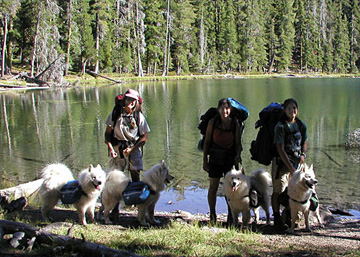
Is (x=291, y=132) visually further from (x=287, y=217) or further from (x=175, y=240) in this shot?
(x=175, y=240)

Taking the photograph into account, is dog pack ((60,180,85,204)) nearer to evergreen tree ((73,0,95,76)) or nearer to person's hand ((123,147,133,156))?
person's hand ((123,147,133,156))

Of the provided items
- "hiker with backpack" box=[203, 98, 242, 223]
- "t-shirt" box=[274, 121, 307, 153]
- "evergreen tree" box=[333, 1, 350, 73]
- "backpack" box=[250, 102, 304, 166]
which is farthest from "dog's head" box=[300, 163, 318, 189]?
"evergreen tree" box=[333, 1, 350, 73]

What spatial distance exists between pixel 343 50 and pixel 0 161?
337 ft

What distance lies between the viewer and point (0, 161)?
11758 millimetres

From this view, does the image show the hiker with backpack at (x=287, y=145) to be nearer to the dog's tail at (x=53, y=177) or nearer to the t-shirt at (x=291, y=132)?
the t-shirt at (x=291, y=132)

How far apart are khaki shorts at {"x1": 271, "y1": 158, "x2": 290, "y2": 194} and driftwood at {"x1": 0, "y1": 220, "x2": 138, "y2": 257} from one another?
2.79 meters

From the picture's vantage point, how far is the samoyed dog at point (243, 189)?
18.1 ft

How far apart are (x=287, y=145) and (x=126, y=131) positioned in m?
2.41

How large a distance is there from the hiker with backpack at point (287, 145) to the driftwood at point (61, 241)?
2730 millimetres

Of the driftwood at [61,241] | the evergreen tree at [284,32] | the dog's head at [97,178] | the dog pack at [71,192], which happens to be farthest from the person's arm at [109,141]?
the evergreen tree at [284,32]

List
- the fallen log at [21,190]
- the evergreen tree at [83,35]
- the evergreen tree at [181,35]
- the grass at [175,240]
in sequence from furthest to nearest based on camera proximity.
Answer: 1. the evergreen tree at [181,35]
2. the evergreen tree at [83,35]
3. the fallen log at [21,190]
4. the grass at [175,240]

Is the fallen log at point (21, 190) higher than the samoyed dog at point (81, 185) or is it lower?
lower

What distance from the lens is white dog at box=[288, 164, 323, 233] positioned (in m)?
5.23

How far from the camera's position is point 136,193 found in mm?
5473
